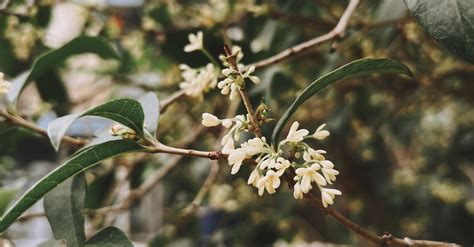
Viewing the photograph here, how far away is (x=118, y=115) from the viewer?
0.60 metres

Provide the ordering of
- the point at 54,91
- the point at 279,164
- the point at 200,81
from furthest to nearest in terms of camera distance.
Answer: the point at 54,91, the point at 200,81, the point at 279,164

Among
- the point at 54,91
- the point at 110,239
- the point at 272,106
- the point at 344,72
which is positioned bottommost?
the point at 110,239

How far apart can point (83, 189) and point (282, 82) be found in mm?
557

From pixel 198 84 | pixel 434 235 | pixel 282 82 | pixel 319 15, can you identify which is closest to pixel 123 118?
pixel 198 84

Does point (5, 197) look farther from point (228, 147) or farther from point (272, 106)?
point (272, 106)

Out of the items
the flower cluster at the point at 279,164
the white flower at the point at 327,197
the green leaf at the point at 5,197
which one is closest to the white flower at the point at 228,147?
the flower cluster at the point at 279,164

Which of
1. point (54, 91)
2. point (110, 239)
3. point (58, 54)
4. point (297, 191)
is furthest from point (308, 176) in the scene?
point (54, 91)

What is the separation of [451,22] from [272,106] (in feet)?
2.56

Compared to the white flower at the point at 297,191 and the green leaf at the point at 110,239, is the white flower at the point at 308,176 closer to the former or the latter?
the white flower at the point at 297,191

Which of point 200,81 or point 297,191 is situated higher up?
point 200,81

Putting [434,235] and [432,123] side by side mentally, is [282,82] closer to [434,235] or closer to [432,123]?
[434,235]

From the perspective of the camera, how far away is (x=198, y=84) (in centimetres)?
81

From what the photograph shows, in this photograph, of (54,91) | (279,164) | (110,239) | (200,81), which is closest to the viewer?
(279,164)

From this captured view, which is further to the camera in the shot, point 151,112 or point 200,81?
point 200,81
